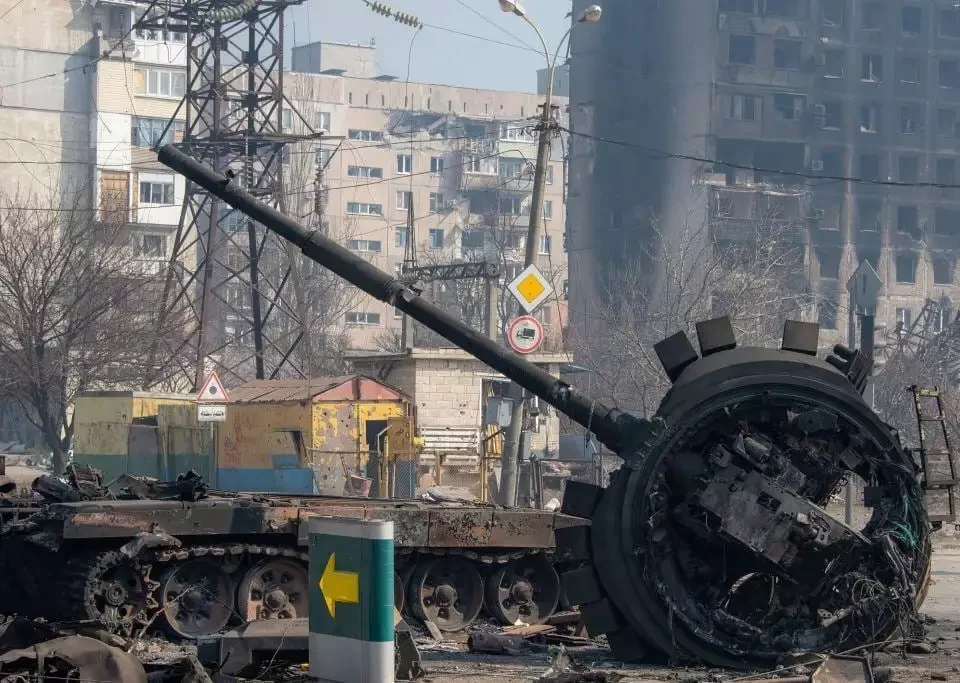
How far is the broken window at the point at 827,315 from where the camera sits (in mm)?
87250

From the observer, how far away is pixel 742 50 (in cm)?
8656

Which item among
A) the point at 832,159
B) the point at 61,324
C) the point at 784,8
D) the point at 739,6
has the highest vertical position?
the point at 784,8

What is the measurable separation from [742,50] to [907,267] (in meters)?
16.6

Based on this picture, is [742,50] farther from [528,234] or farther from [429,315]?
[429,315]

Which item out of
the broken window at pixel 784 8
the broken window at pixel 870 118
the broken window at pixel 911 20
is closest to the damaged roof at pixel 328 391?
the broken window at pixel 784 8

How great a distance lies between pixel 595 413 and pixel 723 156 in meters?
74.7

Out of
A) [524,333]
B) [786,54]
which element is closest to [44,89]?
[786,54]

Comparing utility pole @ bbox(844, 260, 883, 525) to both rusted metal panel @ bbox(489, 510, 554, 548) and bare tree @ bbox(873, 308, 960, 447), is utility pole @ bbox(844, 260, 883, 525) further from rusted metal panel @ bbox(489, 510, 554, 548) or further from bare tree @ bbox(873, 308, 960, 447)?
bare tree @ bbox(873, 308, 960, 447)

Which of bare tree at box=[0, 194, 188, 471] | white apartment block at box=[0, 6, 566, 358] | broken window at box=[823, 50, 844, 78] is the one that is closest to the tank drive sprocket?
bare tree at box=[0, 194, 188, 471]

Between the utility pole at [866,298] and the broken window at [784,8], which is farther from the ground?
the broken window at [784,8]

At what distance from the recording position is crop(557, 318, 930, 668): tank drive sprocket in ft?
39.6

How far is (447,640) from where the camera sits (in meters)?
15.5

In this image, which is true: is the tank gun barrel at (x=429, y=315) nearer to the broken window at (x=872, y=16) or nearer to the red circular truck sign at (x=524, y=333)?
the red circular truck sign at (x=524, y=333)

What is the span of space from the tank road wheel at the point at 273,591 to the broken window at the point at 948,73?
83239mm
